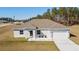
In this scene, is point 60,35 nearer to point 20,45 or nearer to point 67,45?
point 67,45

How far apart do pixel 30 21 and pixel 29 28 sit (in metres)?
0.19

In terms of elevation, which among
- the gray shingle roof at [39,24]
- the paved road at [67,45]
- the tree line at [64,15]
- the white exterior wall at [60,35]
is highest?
the tree line at [64,15]

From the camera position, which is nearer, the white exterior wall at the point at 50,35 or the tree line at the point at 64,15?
the tree line at the point at 64,15

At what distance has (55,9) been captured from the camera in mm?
4562

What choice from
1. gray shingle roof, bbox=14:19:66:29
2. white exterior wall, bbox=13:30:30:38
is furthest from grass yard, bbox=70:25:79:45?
white exterior wall, bbox=13:30:30:38

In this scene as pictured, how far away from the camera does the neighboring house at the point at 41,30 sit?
15.3ft

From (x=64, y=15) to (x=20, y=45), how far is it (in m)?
0.91

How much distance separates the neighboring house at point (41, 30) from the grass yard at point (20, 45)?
8 cm

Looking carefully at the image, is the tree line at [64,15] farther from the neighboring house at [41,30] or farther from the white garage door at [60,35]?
the white garage door at [60,35]

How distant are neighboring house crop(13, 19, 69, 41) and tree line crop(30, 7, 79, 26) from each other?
0.28 feet

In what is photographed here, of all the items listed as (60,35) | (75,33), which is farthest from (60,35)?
(75,33)

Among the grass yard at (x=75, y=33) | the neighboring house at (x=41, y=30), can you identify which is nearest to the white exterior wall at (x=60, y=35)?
the neighboring house at (x=41, y=30)
